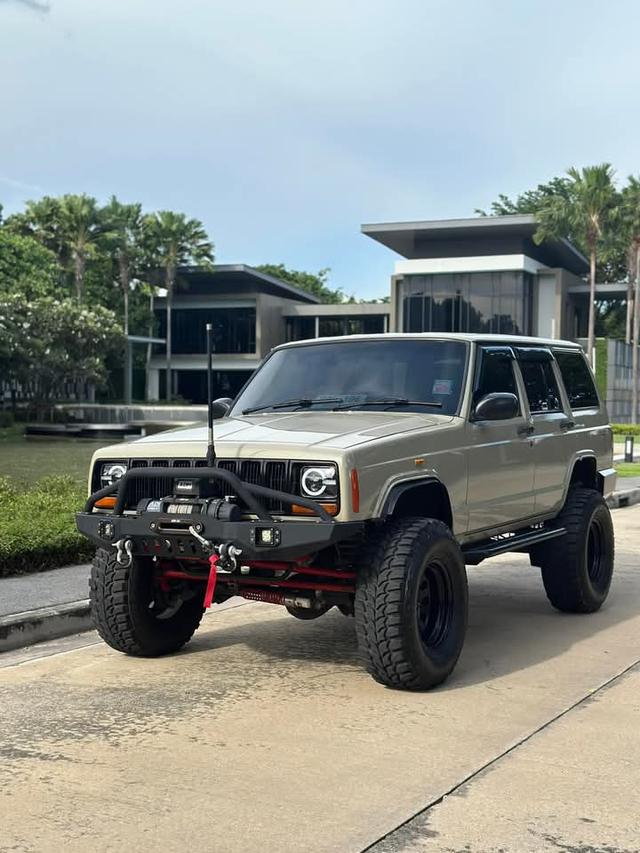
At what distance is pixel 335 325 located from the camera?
8312 centimetres

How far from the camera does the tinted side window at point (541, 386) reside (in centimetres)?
800

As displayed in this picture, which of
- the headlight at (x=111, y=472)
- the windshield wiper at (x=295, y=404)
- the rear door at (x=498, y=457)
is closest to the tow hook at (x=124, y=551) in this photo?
the headlight at (x=111, y=472)

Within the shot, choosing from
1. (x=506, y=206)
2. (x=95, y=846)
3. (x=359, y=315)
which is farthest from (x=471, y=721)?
(x=506, y=206)

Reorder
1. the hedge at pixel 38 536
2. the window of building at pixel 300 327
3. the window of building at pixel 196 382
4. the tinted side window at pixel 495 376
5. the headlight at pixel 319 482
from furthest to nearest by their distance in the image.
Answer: the window of building at pixel 196 382
the window of building at pixel 300 327
the hedge at pixel 38 536
the tinted side window at pixel 495 376
the headlight at pixel 319 482

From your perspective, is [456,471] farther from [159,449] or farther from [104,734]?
[104,734]

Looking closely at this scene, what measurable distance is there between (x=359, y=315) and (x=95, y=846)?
77398mm

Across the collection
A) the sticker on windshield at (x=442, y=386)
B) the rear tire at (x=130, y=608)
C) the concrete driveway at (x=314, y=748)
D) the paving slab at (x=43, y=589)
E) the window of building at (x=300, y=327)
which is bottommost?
the concrete driveway at (x=314, y=748)

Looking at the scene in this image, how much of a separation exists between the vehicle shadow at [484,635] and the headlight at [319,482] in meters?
1.12

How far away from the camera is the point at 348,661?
6.79m

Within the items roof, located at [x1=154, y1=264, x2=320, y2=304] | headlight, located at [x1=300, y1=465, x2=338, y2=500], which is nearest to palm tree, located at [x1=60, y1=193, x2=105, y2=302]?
roof, located at [x1=154, y1=264, x2=320, y2=304]

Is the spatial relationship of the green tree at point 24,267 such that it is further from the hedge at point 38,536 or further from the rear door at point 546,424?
the rear door at point 546,424

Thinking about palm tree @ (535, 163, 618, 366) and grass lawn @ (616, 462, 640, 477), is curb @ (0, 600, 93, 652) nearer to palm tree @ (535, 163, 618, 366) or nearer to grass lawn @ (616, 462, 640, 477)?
grass lawn @ (616, 462, 640, 477)

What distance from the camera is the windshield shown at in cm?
702

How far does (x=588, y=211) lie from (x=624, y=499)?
1651 inches
